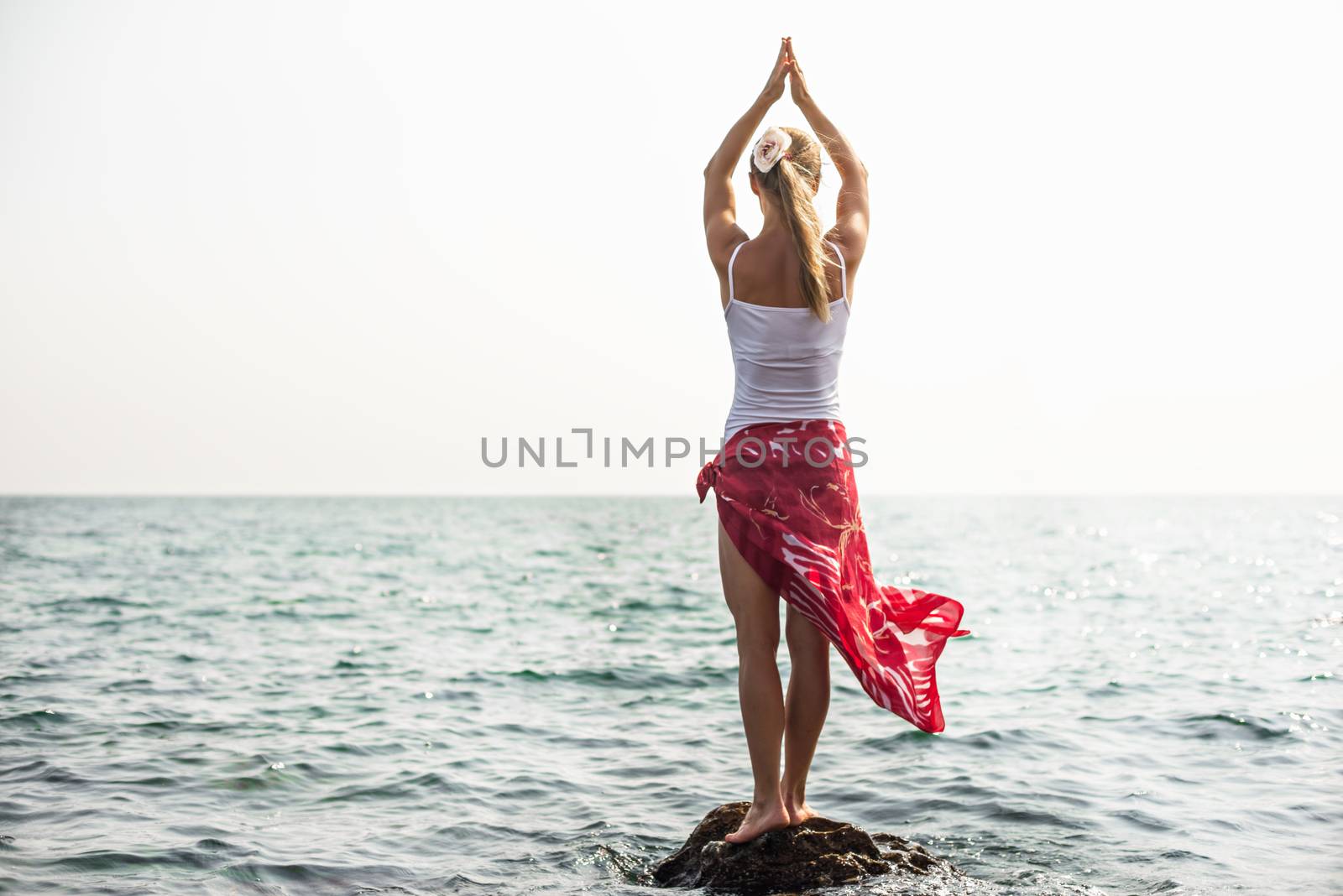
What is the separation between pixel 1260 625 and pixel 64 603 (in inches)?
640

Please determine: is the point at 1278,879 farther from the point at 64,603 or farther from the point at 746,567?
the point at 64,603

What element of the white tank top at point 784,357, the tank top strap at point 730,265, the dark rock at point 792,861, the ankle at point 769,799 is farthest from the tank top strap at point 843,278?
the dark rock at point 792,861

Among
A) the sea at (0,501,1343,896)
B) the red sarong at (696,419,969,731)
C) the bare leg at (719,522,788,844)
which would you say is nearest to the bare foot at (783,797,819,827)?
the bare leg at (719,522,788,844)

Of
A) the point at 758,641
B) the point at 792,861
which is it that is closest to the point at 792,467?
the point at 758,641

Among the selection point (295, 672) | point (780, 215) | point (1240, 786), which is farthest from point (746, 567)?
point (295, 672)

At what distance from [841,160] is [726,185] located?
0.46 metres

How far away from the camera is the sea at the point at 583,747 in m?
4.63

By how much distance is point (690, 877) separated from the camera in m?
4.07

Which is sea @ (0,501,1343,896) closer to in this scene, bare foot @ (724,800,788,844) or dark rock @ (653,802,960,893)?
dark rock @ (653,802,960,893)

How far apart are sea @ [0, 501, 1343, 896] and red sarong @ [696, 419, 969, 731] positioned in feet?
2.55

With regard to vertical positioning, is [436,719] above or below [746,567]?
below

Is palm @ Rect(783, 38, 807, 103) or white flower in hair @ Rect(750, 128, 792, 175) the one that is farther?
palm @ Rect(783, 38, 807, 103)

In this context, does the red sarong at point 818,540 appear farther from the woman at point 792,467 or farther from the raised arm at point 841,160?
the raised arm at point 841,160

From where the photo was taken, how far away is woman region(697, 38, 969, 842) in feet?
12.0
